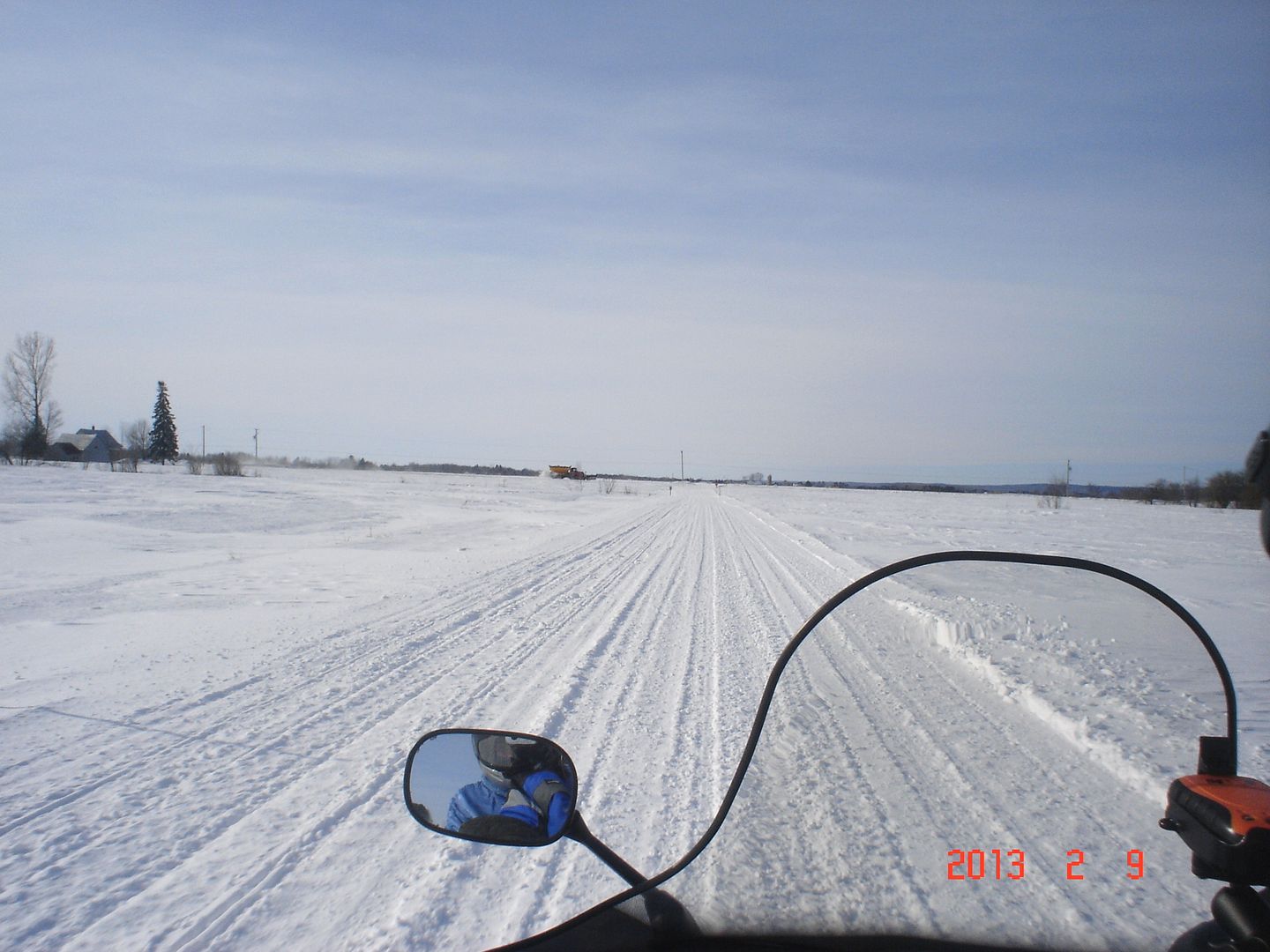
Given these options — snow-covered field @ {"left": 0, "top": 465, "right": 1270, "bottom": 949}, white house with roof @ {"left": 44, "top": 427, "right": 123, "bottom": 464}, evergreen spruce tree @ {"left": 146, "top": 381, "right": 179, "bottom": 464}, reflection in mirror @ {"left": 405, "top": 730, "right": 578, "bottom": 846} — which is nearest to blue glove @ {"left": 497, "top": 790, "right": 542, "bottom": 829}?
reflection in mirror @ {"left": 405, "top": 730, "right": 578, "bottom": 846}

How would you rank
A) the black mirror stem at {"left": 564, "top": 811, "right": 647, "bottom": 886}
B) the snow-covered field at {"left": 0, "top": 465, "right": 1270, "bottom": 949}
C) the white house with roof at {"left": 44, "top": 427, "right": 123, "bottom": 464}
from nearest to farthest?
the snow-covered field at {"left": 0, "top": 465, "right": 1270, "bottom": 949}
the black mirror stem at {"left": 564, "top": 811, "right": 647, "bottom": 886}
the white house with roof at {"left": 44, "top": 427, "right": 123, "bottom": 464}

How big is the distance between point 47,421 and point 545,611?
28.1 m

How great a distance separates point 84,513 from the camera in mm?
20281

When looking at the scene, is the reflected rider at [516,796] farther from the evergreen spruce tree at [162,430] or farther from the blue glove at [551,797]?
the evergreen spruce tree at [162,430]

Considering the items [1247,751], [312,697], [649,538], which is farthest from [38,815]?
[649,538]

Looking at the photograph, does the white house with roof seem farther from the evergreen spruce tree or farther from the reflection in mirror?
the reflection in mirror

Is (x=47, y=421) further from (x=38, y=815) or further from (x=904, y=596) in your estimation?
(x=904, y=596)

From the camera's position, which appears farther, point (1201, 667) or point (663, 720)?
point (663, 720)

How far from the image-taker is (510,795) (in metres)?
1.66

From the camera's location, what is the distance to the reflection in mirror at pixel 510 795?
161 centimetres

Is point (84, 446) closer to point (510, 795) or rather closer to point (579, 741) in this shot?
point (579, 741)

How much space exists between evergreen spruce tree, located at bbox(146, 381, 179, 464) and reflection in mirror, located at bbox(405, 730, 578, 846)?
148ft

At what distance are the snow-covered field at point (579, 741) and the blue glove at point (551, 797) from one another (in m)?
0.29

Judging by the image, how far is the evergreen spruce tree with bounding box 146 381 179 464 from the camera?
4053cm
